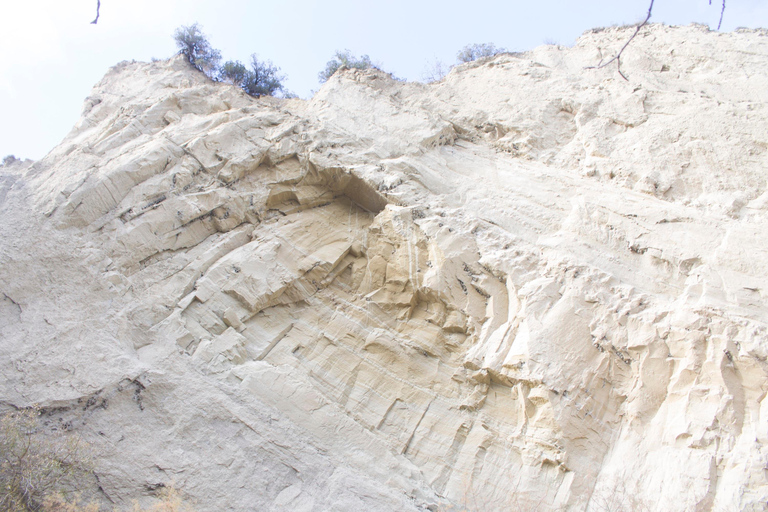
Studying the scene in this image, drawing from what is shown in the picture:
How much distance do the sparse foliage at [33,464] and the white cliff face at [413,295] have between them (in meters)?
0.23

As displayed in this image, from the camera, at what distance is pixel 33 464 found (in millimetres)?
4664

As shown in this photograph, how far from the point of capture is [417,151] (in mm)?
8711

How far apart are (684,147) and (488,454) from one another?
20.4ft

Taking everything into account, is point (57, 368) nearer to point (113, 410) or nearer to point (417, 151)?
point (113, 410)

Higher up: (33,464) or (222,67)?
(222,67)

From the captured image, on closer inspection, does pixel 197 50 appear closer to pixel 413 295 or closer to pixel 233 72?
pixel 233 72

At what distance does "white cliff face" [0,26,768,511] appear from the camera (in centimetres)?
520

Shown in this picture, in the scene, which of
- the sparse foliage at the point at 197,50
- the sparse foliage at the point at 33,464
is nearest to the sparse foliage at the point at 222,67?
the sparse foliage at the point at 197,50

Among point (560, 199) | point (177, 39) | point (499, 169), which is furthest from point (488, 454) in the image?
point (177, 39)

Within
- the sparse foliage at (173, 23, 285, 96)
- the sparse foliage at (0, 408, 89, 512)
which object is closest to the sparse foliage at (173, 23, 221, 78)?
the sparse foliage at (173, 23, 285, 96)

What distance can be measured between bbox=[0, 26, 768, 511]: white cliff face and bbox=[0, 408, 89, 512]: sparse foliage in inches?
9.1

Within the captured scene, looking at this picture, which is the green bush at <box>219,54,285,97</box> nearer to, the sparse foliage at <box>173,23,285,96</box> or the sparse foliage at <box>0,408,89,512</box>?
the sparse foliage at <box>173,23,285,96</box>

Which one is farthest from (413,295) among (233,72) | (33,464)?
(233,72)

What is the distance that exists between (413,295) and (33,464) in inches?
196
